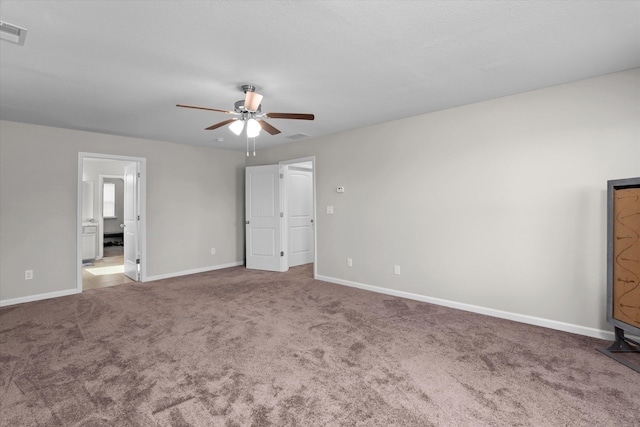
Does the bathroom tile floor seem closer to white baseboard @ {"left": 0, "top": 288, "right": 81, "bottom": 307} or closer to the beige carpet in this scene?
white baseboard @ {"left": 0, "top": 288, "right": 81, "bottom": 307}

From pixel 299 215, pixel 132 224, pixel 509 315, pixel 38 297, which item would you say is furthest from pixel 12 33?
pixel 299 215

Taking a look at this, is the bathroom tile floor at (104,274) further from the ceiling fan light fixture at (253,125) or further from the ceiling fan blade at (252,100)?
the ceiling fan blade at (252,100)

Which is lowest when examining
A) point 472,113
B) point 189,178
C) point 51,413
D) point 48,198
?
point 51,413

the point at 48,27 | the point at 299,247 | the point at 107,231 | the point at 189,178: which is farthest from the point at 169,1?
the point at 107,231

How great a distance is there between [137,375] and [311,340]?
142cm

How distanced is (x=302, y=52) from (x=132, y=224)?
4718 millimetres

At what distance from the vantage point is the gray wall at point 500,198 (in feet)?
9.52

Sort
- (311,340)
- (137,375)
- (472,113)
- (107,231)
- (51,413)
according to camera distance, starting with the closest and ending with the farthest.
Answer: (51,413), (137,375), (311,340), (472,113), (107,231)

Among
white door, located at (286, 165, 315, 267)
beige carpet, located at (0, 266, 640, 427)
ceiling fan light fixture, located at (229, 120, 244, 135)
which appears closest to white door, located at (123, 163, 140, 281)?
beige carpet, located at (0, 266, 640, 427)

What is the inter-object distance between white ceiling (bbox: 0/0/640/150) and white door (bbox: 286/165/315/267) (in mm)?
2837

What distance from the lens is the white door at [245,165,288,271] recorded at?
19.5 feet

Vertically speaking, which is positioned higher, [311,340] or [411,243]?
[411,243]

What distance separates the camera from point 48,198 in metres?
4.43

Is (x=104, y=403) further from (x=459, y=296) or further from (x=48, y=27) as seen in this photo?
(x=459, y=296)
